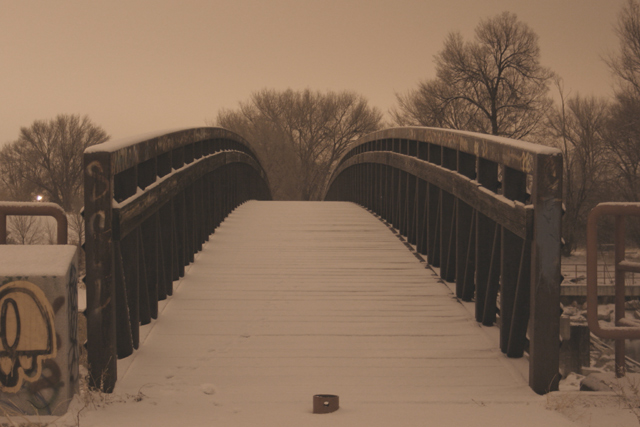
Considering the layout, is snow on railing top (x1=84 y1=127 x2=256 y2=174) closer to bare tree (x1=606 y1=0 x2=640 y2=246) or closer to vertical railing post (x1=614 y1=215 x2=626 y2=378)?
vertical railing post (x1=614 y1=215 x2=626 y2=378)

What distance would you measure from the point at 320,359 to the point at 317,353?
0.38 feet

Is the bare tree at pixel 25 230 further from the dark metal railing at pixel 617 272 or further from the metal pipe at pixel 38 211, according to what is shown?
the dark metal railing at pixel 617 272

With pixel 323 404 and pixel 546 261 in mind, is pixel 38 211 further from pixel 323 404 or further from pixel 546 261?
pixel 546 261

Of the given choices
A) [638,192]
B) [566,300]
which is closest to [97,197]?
[566,300]

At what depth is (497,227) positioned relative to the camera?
5.18 metres

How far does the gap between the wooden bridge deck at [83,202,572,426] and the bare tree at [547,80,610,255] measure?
3418 centimetres

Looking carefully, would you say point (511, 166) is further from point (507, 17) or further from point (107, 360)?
point (507, 17)

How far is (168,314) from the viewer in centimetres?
586

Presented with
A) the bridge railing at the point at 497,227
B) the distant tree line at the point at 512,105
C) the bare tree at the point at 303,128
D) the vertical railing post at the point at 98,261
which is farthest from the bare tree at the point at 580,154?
the vertical railing post at the point at 98,261

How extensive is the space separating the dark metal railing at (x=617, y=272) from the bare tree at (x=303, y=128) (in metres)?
56.0

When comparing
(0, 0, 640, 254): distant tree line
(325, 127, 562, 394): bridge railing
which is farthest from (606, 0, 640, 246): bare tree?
(325, 127, 562, 394): bridge railing

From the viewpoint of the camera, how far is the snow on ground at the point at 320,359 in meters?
3.79

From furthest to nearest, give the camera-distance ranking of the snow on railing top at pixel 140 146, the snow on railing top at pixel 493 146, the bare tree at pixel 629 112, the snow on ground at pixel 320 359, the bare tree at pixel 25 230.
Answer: the bare tree at pixel 25 230, the bare tree at pixel 629 112, the snow on railing top at pixel 493 146, the snow on railing top at pixel 140 146, the snow on ground at pixel 320 359

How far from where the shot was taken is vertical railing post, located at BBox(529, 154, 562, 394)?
13.4ft
